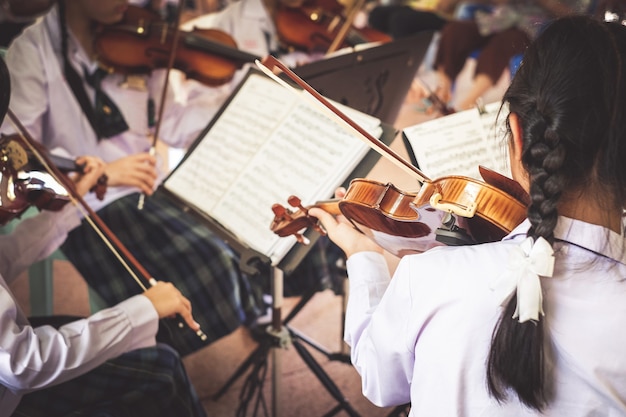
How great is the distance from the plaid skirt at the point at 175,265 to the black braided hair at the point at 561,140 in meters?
1.14

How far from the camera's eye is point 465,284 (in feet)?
2.47

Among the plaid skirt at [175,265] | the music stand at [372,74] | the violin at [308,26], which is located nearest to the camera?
the music stand at [372,74]

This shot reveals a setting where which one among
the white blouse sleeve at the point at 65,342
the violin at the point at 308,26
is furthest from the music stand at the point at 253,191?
the violin at the point at 308,26

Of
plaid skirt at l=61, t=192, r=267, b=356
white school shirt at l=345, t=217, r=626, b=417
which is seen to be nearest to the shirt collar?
white school shirt at l=345, t=217, r=626, b=417

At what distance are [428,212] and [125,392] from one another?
73 cm

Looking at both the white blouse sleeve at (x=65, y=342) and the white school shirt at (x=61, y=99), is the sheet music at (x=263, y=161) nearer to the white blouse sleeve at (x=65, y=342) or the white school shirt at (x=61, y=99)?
the white blouse sleeve at (x=65, y=342)

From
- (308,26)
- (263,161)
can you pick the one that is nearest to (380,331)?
(263,161)

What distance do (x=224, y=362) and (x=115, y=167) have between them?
2.47 ft

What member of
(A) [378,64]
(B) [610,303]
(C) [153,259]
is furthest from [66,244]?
(B) [610,303]

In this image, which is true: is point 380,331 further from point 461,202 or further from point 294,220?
point 294,220

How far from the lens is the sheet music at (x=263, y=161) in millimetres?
1327

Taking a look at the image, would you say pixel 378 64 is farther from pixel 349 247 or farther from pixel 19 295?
pixel 19 295

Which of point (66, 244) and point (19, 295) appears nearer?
point (66, 244)

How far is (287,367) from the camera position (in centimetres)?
202
